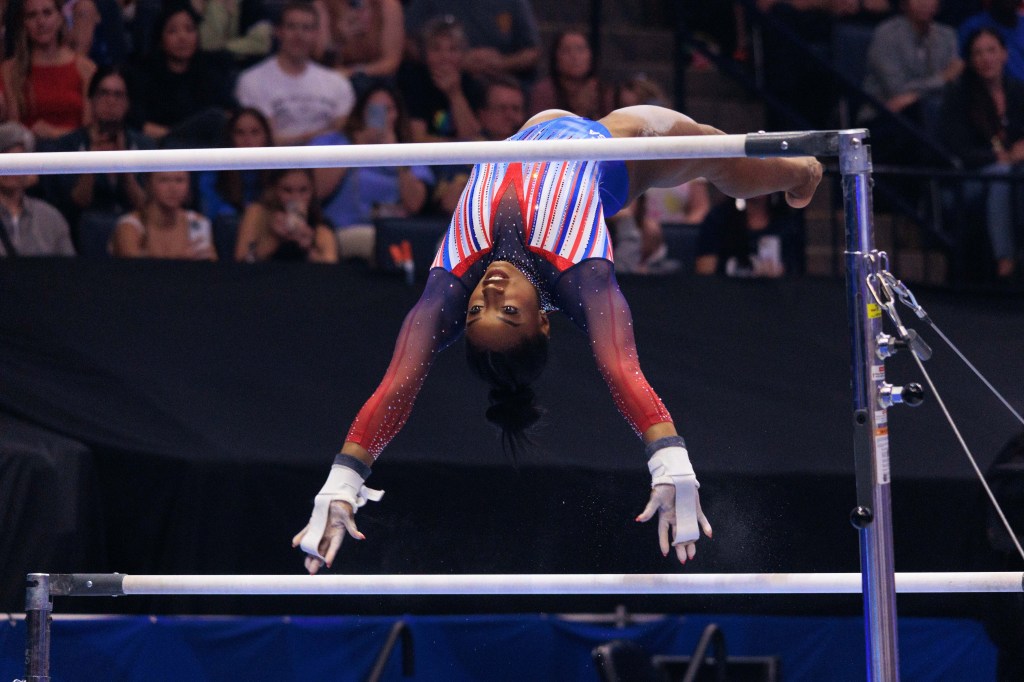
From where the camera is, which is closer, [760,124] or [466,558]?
[466,558]

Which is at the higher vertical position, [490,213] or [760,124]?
[760,124]

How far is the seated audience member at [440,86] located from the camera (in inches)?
248

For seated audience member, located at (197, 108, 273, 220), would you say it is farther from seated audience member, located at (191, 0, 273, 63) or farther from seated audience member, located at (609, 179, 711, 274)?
seated audience member, located at (609, 179, 711, 274)

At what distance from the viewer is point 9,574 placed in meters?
4.45

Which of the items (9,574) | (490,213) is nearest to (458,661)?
(9,574)

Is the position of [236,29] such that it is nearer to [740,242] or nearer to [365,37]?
[365,37]

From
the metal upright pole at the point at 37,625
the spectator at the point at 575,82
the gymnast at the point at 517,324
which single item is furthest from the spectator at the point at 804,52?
the metal upright pole at the point at 37,625

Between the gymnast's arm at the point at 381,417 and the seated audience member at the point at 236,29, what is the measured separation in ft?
10.8

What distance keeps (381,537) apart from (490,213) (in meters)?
1.63

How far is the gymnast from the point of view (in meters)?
3.15

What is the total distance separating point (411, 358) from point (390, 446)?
54.3 inches

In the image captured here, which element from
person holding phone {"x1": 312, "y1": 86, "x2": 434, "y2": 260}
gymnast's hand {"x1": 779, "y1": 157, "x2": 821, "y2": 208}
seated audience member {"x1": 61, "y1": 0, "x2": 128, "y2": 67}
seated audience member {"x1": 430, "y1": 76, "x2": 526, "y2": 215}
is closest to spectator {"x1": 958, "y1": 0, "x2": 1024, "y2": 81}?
→ seated audience member {"x1": 430, "y1": 76, "x2": 526, "y2": 215}

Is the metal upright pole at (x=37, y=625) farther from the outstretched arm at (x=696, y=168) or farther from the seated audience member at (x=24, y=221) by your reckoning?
the outstretched arm at (x=696, y=168)

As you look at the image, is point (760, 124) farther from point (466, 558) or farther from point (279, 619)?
point (279, 619)
